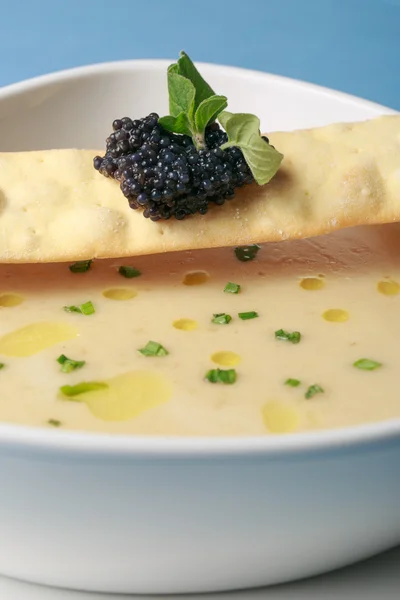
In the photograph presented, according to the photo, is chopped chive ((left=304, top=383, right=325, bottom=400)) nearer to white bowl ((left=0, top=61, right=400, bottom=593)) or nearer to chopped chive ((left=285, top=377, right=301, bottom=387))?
chopped chive ((left=285, top=377, right=301, bottom=387))

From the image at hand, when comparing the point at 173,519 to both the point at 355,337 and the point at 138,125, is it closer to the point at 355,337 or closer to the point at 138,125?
the point at 355,337

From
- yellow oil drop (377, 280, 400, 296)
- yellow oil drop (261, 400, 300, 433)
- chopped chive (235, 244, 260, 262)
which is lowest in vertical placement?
yellow oil drop (261, 400, 300, 433)

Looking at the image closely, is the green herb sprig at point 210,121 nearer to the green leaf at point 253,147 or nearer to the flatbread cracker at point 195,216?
the green leaf at point 253,147

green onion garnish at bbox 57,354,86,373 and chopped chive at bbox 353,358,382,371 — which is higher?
chopped chive at bbox 353,358,382,371

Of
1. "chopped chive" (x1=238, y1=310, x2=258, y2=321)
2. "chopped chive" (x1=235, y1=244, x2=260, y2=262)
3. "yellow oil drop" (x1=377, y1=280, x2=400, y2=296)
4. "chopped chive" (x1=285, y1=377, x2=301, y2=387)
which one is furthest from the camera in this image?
"chopped chive" (x1=235, y1=244, x2=260, y2=262)

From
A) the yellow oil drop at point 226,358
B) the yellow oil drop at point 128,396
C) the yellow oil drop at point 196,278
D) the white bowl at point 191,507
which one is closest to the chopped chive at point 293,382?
the yellow oil drop at point 226,358

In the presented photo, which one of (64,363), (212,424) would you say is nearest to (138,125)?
(64,363)

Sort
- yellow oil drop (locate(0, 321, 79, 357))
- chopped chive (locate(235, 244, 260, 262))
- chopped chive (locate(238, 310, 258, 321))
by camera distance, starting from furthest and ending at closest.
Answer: chopped chive (locate(235, 244, 260, 262)), chopped chive (locate(238, 310, 258, 321)), yellow oil drop (locate(0, 321, 79, 357))

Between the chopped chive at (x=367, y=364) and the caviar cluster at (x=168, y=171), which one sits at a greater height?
the caviar cluster at (x=168, y=171)

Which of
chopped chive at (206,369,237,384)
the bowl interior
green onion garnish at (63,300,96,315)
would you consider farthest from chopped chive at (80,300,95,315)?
the bowl interior
